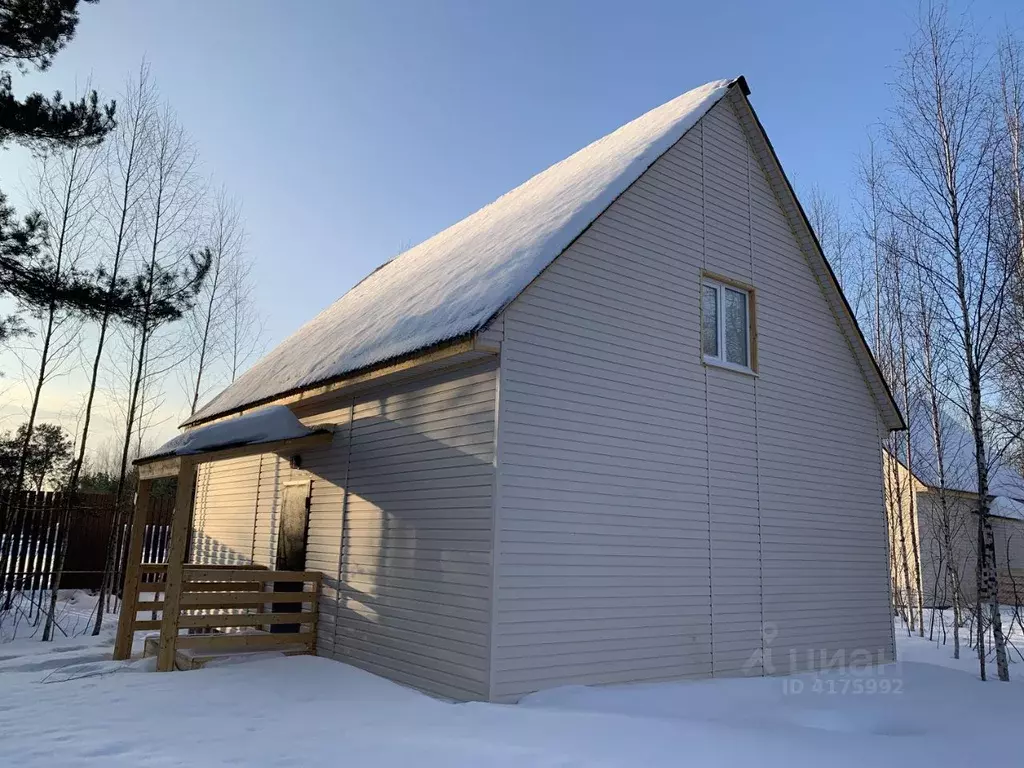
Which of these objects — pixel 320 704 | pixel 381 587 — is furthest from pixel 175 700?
pixel 381 587

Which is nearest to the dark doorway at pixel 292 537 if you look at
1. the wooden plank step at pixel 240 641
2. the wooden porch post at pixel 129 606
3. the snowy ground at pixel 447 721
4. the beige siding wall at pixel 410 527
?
the beige siding wall at pixel 410 527

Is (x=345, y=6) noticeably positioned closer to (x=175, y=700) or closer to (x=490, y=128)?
(x=490, y=128)

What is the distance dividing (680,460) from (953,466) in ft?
65.4

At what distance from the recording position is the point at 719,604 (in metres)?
8.52

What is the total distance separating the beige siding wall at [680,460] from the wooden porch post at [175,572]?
411 centimetres

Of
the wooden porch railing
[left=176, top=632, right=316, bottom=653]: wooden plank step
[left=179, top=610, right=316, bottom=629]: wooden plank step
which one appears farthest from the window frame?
[left=176, top=632, right=316, bottom=653]: wooden plank step

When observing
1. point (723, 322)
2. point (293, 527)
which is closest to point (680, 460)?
point (723, 322)

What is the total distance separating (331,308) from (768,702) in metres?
12.3

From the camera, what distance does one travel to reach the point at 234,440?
8.48 m

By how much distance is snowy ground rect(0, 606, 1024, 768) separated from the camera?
5211 mm

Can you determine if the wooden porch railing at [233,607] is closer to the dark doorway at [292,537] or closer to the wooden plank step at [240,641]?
the wooden plank step at [240,641]

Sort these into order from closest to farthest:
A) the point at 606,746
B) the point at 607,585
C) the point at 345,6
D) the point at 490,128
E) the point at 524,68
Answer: the point at 606,746
the point at 607,585
the point at 345,6
the point at 524,68
the point at 490,128

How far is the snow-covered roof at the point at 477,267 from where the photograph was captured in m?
7.61

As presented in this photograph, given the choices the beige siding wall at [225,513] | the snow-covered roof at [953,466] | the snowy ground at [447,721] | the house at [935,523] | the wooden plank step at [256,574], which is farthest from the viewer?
the snow-covered roof at [953,466]
